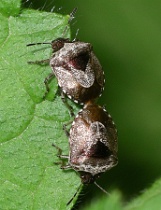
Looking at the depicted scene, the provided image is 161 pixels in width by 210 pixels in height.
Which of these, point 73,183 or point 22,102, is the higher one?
point 22,102

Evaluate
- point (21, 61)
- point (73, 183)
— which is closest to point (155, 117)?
point (73, 183)

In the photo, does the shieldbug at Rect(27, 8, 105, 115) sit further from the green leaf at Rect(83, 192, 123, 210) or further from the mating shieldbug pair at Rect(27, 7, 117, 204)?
the green leaf at Rect(83, 192, 123, 210)

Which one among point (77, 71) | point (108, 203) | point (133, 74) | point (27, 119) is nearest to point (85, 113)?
point (77, 71)

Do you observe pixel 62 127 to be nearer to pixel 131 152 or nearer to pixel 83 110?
pixel 83 110

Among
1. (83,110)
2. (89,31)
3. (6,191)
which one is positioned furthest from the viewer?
(89,31)

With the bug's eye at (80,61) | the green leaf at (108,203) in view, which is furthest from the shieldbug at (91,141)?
the green leaf at (108,203)

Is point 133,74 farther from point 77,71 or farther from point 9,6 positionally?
point 9,6
